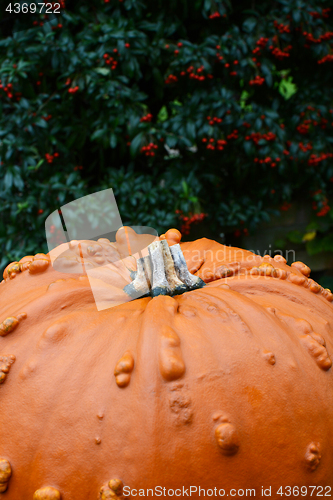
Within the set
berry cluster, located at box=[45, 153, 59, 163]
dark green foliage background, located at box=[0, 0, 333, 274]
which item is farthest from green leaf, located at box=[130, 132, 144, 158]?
berry cluster, located at box=[45, 153, 59, 163]

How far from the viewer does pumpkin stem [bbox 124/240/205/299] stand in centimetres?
125

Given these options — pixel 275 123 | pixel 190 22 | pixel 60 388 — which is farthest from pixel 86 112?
pixel 60 388

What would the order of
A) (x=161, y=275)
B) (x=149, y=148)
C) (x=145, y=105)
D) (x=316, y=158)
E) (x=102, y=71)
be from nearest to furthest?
(x=161, y=275)
(x=102, y=71)
(x=149, y=148)
(x=145, y=105)
(x=316, y=158)

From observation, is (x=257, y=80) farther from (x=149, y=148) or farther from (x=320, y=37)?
(x=149, y=148)

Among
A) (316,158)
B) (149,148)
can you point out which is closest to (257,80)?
(316,158)

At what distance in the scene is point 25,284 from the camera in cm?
136

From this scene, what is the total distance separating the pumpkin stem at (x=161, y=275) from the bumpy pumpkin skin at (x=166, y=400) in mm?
124

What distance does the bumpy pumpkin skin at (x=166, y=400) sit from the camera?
0.88 metres

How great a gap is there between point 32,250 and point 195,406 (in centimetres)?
216

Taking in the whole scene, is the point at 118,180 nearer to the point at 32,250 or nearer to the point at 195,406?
the point at 32,250

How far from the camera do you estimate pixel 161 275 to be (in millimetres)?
1249

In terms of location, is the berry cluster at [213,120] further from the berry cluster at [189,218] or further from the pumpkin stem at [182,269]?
the pumpkin stem at [182,269]

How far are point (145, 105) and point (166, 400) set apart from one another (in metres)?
2.36

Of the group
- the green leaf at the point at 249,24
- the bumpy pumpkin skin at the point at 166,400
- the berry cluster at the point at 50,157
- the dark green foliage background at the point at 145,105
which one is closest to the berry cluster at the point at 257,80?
the dark green foliage background at the point at 145,105
